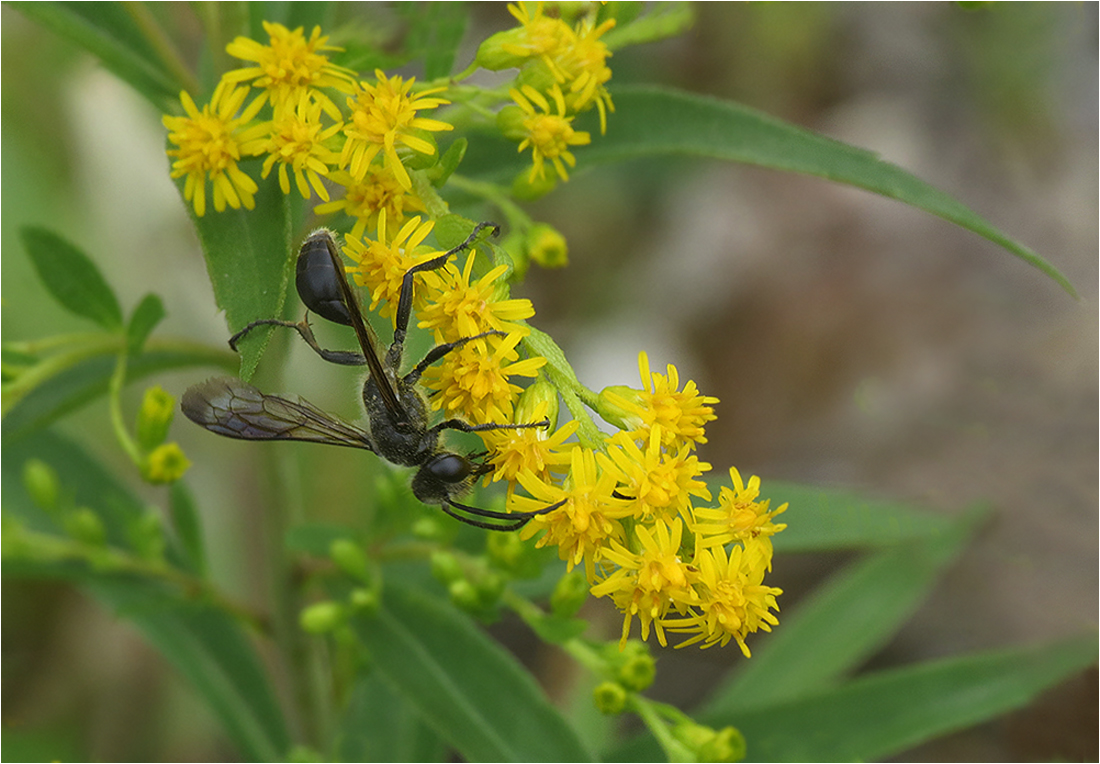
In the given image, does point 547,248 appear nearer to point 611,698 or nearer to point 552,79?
point 552,79

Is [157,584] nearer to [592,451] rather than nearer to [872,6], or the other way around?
[592,451]

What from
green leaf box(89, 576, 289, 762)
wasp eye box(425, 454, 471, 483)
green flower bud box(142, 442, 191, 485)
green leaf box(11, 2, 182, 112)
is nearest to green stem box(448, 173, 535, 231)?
wasp eye box(425, 454, 471, 483)

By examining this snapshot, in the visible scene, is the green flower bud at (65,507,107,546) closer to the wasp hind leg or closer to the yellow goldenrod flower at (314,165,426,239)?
the wasp hind leg

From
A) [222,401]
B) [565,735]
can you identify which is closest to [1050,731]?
[565,735]

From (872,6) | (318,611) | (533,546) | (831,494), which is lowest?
(318,611)

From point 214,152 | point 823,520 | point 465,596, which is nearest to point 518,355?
point 214,152
